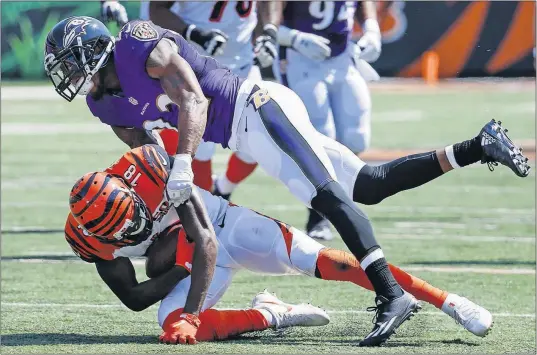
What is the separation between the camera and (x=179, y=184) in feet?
15.2

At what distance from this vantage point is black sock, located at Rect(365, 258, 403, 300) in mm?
4848

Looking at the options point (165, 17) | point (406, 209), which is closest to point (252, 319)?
point (165, 17)

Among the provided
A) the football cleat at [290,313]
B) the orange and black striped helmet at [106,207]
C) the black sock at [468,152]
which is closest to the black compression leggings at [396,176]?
the black sock at [468,152]

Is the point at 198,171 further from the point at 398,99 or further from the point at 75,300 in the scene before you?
the point at 398,99

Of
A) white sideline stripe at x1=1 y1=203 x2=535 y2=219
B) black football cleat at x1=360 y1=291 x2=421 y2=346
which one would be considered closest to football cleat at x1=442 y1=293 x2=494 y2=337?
black football cleat at x1=360 y1=291 x2=421 y2=346

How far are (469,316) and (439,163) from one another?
85cm

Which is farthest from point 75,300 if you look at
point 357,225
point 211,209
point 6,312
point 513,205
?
point 513,205

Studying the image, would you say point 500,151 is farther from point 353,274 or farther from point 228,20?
point 228,20

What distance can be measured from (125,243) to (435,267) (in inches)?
107

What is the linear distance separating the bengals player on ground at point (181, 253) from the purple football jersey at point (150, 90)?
428 mm

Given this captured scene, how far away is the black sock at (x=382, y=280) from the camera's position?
4.85 meters

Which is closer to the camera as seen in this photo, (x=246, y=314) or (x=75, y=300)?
(x=246, y=314)

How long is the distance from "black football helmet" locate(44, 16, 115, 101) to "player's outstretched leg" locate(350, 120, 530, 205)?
Result: 51.0 inches

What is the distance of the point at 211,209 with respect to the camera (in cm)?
508
